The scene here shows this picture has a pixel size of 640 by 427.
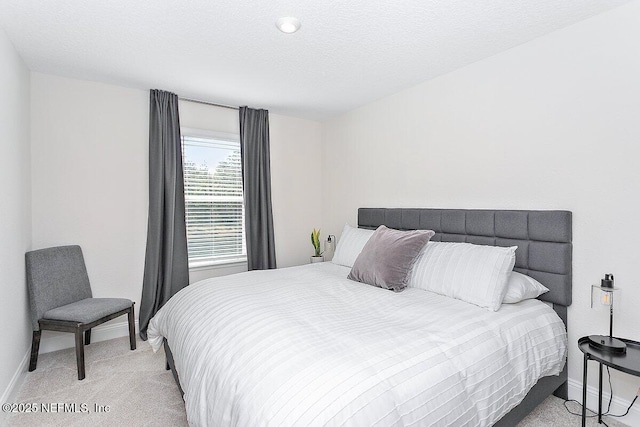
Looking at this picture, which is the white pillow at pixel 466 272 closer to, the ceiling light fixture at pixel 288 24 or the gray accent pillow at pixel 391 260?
the gray accent pillow at pixel 391 260

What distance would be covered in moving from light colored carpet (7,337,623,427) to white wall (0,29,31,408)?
0.20 metres

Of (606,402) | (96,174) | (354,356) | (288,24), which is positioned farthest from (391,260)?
(96,174)

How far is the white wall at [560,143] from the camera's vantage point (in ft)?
6.23

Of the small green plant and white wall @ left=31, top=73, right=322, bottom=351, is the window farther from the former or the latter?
the small green plant

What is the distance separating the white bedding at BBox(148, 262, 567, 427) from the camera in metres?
1.11

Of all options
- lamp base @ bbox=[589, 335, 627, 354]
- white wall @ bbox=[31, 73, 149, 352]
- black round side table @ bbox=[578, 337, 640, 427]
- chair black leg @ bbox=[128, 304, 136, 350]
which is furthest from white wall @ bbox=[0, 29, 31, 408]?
lamp base @ bbox=[589, 335, 627, 354]

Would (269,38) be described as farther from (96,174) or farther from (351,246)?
(96,174)

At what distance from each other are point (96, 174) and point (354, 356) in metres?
3.10

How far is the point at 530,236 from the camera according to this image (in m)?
2.25

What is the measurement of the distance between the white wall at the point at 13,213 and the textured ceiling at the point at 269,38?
0.92 feet

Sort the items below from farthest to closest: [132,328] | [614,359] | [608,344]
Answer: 1. [132,328]
2. [608,344]
3. [614,359]

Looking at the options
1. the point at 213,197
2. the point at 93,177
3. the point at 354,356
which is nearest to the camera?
the point at 354,356

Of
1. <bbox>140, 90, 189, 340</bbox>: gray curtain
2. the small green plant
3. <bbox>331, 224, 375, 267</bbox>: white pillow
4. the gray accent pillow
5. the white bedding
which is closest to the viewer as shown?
the white bedding

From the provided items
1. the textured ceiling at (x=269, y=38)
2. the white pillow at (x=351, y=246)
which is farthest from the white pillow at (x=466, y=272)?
the textured ceiling at (x=269, y=38)
